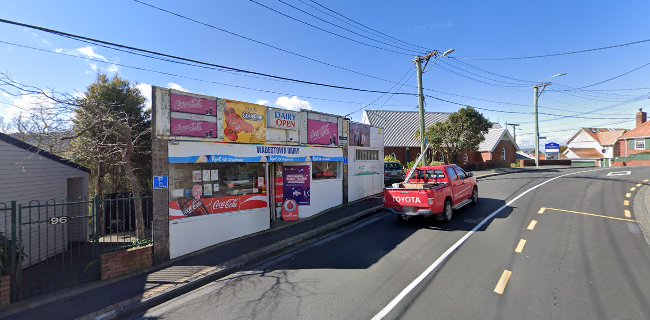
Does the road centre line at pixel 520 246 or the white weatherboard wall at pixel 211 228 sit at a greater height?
the white weatherboard wall at pixel 211 228

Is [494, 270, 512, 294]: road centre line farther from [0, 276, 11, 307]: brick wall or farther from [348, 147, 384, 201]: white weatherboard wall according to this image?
[348, 147, 384, 201]: white weatherboard wall

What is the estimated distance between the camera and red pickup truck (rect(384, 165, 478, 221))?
360 inches

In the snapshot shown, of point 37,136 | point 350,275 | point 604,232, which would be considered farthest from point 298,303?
point 604,232

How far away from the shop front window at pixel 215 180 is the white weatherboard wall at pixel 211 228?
0.61 m

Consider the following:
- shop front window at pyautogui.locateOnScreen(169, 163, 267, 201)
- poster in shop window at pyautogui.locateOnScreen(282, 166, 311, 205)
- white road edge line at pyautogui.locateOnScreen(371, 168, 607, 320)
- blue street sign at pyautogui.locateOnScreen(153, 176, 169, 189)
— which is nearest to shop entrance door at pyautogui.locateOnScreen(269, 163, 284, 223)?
poster in shop window at pyautogui.locateOnScreen(282, 166, 311, 205)

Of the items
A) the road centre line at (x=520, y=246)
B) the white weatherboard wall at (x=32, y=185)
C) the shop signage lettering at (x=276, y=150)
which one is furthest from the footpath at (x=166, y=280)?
the road centre line at (x=520, y=246)

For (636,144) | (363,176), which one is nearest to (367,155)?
(363,176)

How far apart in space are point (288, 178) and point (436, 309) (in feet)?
24.8

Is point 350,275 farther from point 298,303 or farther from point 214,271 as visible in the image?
point 214,271

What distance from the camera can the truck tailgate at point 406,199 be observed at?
9.12m

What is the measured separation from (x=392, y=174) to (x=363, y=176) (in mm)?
5819

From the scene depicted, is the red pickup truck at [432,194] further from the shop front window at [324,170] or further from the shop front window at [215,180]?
the shop front window at [215,180]

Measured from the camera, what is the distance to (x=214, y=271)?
650 cm

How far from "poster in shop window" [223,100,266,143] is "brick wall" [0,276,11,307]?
5054 millimetres
